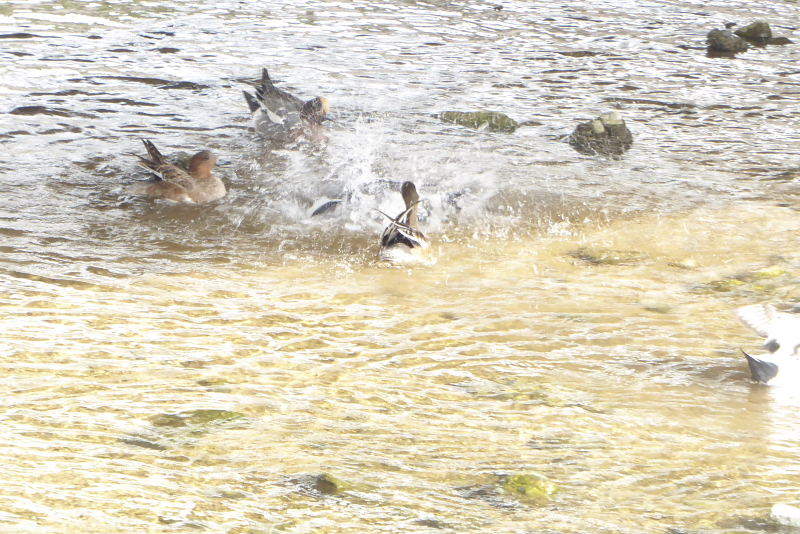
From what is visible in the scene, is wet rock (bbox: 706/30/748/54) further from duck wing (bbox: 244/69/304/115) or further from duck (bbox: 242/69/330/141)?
duck wing (bbox: 244/69/304/115)

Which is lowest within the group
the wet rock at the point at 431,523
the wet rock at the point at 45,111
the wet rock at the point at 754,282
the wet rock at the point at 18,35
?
the wet rock at the point at 431,523

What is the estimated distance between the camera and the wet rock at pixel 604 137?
31.4ft

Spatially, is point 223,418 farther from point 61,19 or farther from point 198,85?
point 61,19

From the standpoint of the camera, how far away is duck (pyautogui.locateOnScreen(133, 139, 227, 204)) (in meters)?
7.71

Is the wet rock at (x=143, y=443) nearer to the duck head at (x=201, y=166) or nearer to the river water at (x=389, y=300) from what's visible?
the river water at (x=389, y=300)

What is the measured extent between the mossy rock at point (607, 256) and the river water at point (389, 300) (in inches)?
1.1

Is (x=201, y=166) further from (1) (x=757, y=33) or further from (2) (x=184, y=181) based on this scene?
(1) (x=757, y=33)

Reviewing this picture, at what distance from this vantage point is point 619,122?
9.68m

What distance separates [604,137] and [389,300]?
4494 millimetres

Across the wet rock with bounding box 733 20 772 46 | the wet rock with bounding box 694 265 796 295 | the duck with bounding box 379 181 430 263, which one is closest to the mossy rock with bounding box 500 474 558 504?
the wet rock with bounding box 694 265 796 295

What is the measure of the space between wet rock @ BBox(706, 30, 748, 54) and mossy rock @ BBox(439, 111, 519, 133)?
5378 mm

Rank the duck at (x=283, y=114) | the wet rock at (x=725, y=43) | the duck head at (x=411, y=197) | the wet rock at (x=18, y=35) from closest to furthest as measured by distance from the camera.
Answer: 1. the duck head at (x=411, y=197)
2. the duck at (x=283, y=114)
3. the wet rock at (x=18, y=35)
4. the wet rock at (x=725, y=43)

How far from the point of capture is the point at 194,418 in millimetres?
3947

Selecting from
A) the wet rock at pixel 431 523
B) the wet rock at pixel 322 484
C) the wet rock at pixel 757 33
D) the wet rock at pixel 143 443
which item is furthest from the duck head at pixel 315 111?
the wet rock at pixel 757 33
